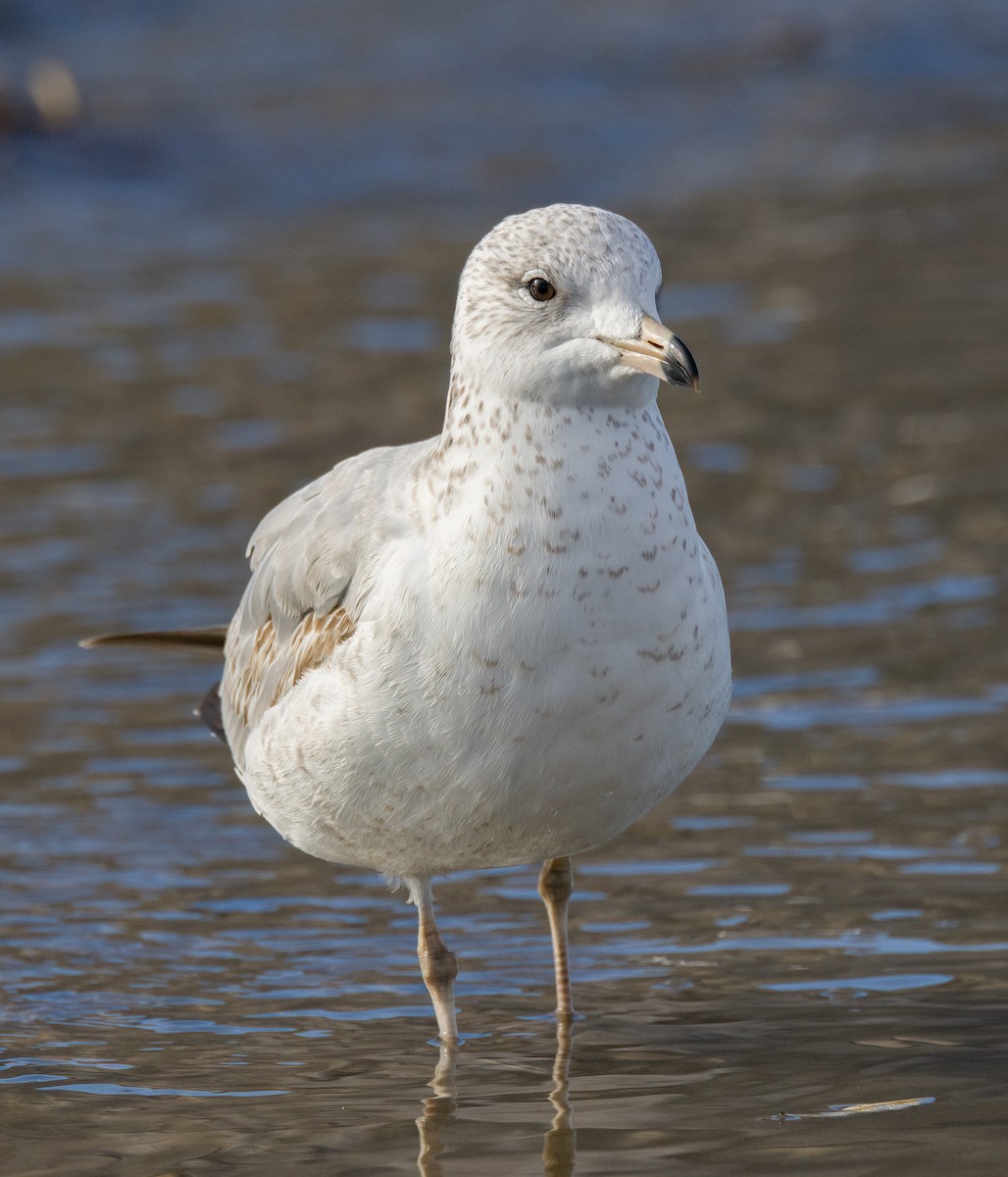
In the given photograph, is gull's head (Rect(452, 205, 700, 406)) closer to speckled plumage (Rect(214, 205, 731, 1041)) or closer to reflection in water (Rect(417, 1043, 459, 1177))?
speckled plumage (Rect(214, 205, 731, 1041))

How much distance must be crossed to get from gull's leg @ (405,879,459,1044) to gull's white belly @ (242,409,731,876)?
0.48 meters

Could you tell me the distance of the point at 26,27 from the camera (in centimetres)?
2331

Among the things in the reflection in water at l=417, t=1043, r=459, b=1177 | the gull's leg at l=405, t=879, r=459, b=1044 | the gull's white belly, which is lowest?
the reflection in water at l=417, t=1043, r=459, b=1177

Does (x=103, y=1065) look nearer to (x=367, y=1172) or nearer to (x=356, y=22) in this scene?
(x=367, y=1172)

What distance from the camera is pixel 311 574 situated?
520 cm

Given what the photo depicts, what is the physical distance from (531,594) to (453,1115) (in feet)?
4.16

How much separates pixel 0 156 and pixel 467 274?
1402cm

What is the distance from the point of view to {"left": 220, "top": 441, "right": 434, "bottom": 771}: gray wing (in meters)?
5.00

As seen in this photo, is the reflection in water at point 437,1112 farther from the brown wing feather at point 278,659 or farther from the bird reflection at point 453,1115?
the brown wing feather at point 278,659

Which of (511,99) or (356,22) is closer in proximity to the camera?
(511,99)

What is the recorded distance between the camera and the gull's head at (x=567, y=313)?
4.60 m

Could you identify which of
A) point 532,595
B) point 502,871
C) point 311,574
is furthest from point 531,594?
point 502,871

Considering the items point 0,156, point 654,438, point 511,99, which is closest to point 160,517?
point 654,438

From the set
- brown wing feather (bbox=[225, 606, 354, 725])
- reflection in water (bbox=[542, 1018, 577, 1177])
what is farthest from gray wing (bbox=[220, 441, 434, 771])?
reflection in water (bbox=[542, 1018, 577, 1177])
